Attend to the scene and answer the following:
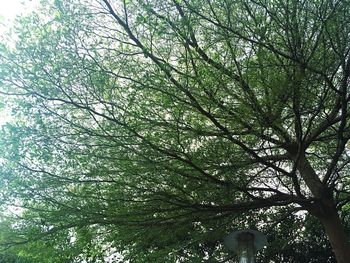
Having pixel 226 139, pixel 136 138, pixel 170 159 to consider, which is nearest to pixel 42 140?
pixel 136 138

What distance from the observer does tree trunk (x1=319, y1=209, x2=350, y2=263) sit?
13.2 feet

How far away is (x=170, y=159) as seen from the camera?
3.76 metres

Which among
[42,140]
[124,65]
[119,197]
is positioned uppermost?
[124,65]

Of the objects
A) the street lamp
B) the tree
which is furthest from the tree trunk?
the street lamp

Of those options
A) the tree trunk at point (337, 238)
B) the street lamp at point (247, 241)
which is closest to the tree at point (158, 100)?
the tree trunk at point (337, 238)

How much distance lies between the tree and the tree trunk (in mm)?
10

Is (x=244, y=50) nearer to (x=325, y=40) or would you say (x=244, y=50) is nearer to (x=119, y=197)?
(x=325, y=40)

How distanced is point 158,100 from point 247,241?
1.34 metres

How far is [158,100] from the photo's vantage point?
11.6 ft

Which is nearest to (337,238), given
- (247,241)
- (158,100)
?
(247,241)

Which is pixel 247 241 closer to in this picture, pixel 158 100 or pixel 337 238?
pixel 158 100

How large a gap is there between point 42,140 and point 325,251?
4.67 metres

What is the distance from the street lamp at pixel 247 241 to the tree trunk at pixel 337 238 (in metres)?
1.40

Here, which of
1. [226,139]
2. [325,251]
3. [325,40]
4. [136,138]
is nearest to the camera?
[325,40]
